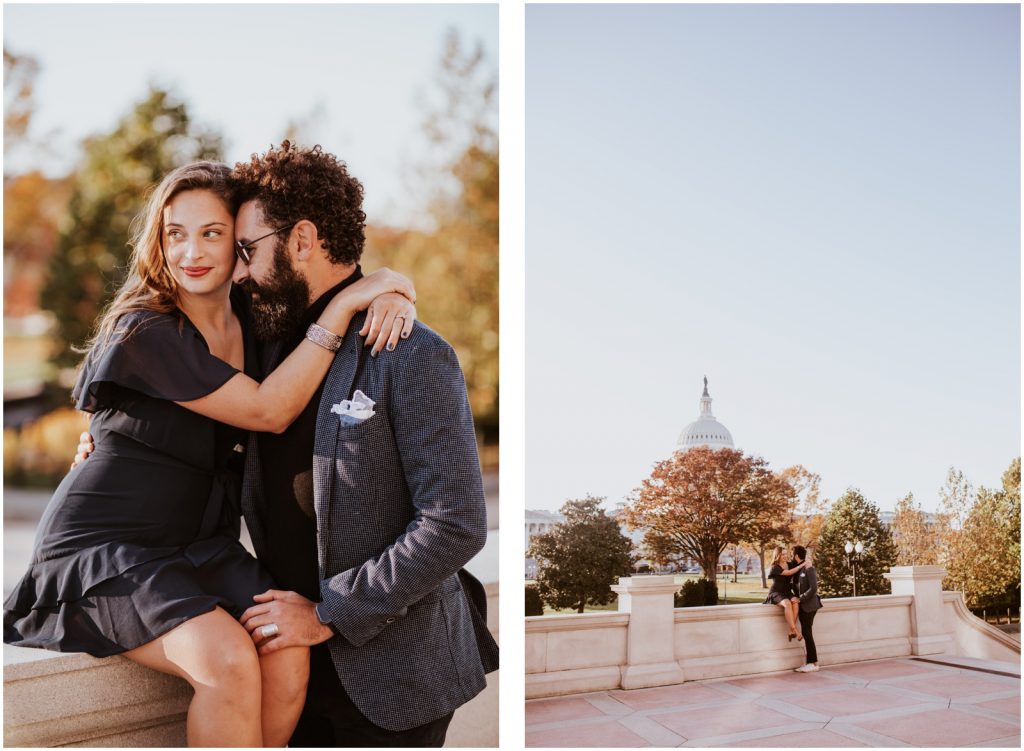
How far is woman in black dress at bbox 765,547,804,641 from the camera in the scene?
471cm

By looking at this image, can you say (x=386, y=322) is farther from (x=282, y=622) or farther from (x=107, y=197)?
(x=107, y=197)

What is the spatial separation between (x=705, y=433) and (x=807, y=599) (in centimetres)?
112

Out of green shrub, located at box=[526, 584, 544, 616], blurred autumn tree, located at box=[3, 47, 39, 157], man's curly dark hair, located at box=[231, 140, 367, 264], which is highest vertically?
blurred autumn tree, located at box=[3, 47, 39, 157]

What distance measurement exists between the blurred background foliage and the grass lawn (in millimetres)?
2733

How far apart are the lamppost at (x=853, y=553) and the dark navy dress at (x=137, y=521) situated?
3.82 meters

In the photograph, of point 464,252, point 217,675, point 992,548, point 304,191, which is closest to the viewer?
point 217,675

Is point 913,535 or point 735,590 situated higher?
point 913,535

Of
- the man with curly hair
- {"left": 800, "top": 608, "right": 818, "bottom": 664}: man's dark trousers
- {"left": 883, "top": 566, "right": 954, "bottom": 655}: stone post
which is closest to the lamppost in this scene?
{"left": 883, "top": 566, "right": 954, "bottom": 655}: stone post

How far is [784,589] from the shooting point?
15.6 ft

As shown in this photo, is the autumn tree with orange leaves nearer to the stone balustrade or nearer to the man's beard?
the stone balustrade

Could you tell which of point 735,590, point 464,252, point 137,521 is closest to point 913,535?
point 735,590

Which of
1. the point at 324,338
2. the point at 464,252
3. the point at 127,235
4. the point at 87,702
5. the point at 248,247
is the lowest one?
the point at 87,702

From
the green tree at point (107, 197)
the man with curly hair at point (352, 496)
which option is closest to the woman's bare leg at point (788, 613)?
the man with curly hair at point (352, 496)

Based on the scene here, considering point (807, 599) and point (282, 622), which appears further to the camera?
point (807, 599)
